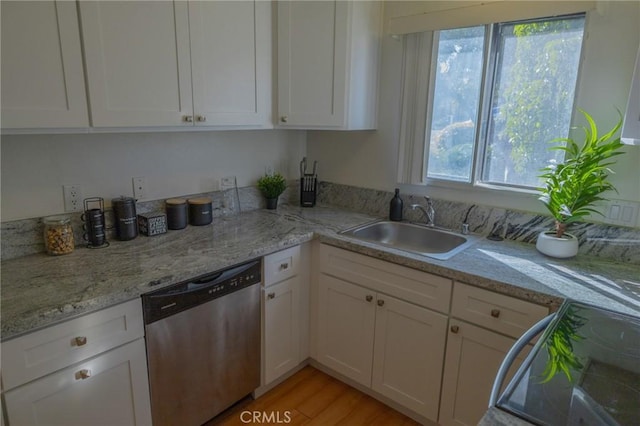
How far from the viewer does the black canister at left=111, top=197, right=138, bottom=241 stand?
6.19 feet

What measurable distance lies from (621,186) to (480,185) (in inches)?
24.1

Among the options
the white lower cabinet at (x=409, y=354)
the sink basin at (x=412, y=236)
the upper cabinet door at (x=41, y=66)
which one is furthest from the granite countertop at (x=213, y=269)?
the upper cabinet door at (x=41, y=66)

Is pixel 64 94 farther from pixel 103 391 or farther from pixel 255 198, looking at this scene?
pixel 255 198

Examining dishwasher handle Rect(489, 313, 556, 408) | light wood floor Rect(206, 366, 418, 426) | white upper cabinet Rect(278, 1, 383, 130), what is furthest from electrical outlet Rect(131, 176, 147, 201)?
dishwasher handle Rect(489, 313, 556, 408)

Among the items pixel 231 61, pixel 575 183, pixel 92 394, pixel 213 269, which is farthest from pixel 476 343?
pixel 231 61

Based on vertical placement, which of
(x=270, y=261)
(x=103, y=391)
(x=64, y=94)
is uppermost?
(x=64, y=94)

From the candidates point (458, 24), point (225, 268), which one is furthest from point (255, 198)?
point (458, 24)

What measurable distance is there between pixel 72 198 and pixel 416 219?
5.94ft

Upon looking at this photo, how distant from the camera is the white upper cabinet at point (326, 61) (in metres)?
2.13

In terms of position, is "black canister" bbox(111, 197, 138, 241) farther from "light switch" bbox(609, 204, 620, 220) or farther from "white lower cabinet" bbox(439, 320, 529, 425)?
"light switch" bbox(609, 204, 620, 220)

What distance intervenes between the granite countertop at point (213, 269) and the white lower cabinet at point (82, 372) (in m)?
0.06

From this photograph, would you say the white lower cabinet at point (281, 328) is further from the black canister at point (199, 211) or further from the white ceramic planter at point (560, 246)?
the white ceramic planter at point (560, 246)

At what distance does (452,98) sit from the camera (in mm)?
2248

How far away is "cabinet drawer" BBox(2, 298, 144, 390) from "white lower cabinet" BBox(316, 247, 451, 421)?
1.01 meters
